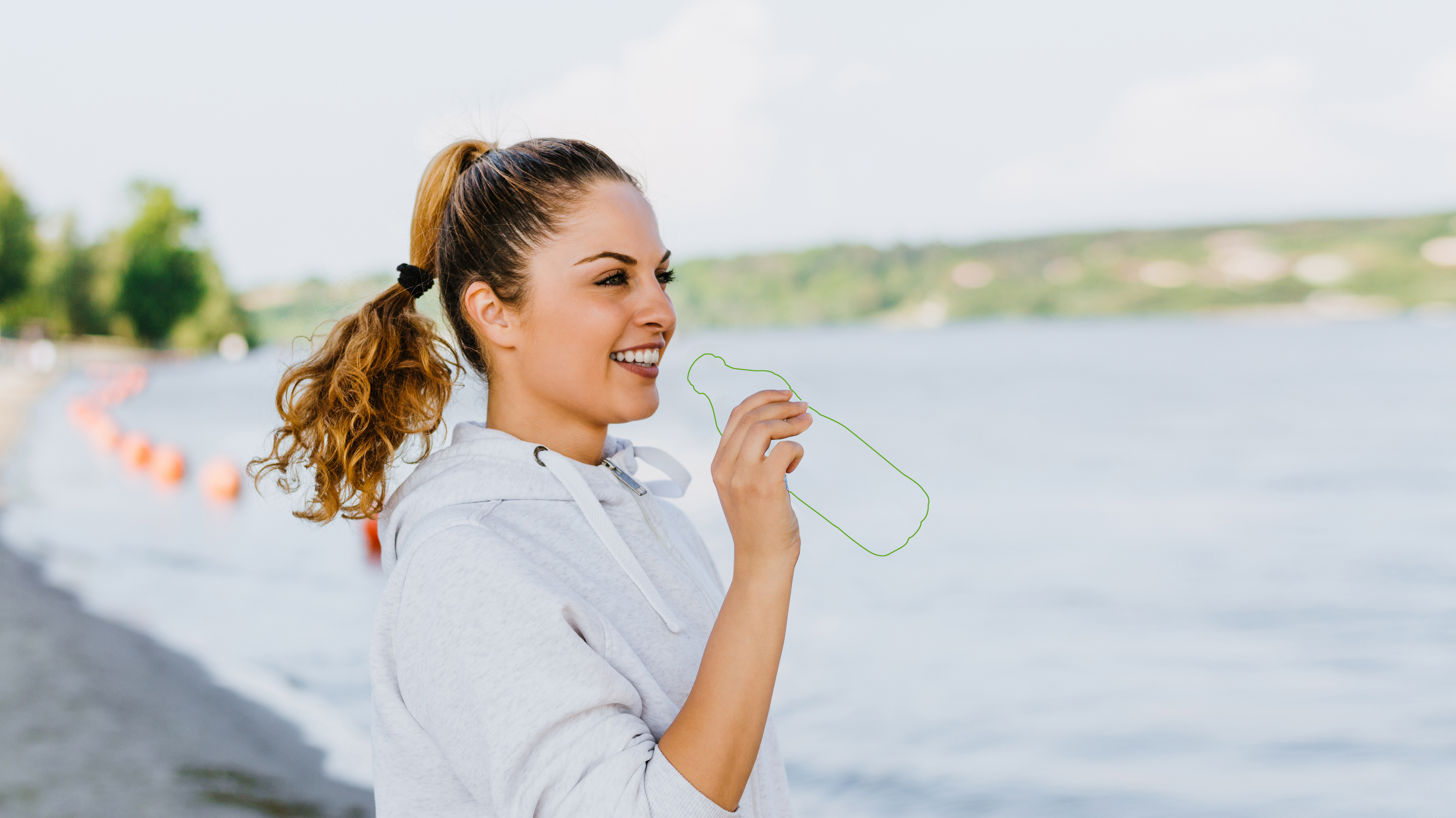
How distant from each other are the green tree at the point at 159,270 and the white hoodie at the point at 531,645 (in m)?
66.0

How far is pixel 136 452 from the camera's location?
15977mm

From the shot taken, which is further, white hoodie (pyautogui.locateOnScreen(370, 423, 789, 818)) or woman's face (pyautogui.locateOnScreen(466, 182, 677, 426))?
woman's face (pyautogui.locateOnScreen(466, 182, 677, 426))

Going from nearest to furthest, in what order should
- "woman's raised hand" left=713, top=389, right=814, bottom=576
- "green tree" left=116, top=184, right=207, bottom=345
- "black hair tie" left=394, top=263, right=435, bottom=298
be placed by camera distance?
"woman's raised hand" left=713, top=389, right=814, bottom=576 → "black hair tie" left=394, top=263, right=435, bottom=298 → "green tree" left=116, top=184, right=207, bottom=345

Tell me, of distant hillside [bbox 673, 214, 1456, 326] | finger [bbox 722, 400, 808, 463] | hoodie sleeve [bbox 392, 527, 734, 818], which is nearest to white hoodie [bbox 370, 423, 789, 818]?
hoodie sleeve [bbox 392, 527, 734, 818]

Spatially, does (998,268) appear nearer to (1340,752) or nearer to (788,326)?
(788,326)

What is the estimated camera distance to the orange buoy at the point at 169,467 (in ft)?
47.7

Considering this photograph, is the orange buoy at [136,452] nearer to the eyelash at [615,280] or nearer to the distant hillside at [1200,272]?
the eyelash at [615,280]

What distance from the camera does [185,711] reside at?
18.8ft

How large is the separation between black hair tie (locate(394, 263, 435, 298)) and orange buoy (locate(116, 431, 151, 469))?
15.8m

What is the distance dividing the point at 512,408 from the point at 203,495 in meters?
13.6

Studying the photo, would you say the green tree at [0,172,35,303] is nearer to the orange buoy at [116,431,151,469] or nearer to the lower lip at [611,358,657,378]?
the orange buoy at [116,431,151,469]

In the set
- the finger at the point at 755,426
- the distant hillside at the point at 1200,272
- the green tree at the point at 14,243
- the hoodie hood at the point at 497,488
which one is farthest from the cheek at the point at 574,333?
the distant hillside at the point at 1200,272

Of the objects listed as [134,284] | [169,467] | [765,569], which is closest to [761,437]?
[765,569]

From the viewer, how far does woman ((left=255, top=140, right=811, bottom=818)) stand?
121cm
